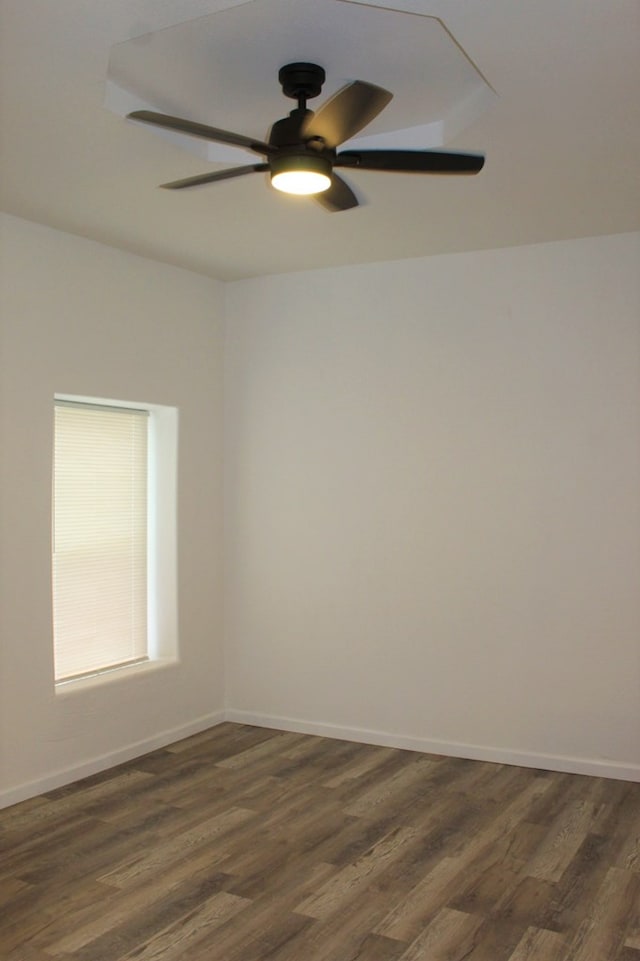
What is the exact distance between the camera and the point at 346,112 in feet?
8.19

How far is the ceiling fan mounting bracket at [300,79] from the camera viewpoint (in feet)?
9.08

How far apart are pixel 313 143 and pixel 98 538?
2.74 metres

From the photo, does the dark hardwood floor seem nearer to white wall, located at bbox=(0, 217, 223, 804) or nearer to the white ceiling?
white wall, located at bbox=(0, 217, 223, 804)

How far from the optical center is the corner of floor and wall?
4.27 m

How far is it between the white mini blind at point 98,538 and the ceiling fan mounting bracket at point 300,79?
88.2 inches

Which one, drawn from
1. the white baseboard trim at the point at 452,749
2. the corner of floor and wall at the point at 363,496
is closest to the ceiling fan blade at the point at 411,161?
the corner of floor and wall at the point at 363,496

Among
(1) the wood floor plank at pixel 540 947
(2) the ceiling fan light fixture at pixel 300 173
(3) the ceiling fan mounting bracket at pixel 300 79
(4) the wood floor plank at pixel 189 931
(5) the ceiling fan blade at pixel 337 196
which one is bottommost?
(1) the wood floor plank at pixel 540 947

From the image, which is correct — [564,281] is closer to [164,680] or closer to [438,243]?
[438,243]

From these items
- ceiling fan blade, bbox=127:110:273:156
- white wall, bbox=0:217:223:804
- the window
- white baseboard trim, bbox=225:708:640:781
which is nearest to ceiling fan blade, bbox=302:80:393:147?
ceiling fan blade, bbox=127:110:273:156

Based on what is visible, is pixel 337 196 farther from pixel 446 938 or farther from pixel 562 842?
pixel 562 842

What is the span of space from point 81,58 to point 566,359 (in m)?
2.80

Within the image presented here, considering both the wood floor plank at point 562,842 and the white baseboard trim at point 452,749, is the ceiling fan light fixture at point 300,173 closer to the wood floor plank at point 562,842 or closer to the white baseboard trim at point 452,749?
the wood floor plank at point 562,842

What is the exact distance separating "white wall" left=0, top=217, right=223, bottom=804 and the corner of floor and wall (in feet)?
0.04

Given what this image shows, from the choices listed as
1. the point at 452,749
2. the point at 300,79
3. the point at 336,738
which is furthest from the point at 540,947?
the point at 300,79
